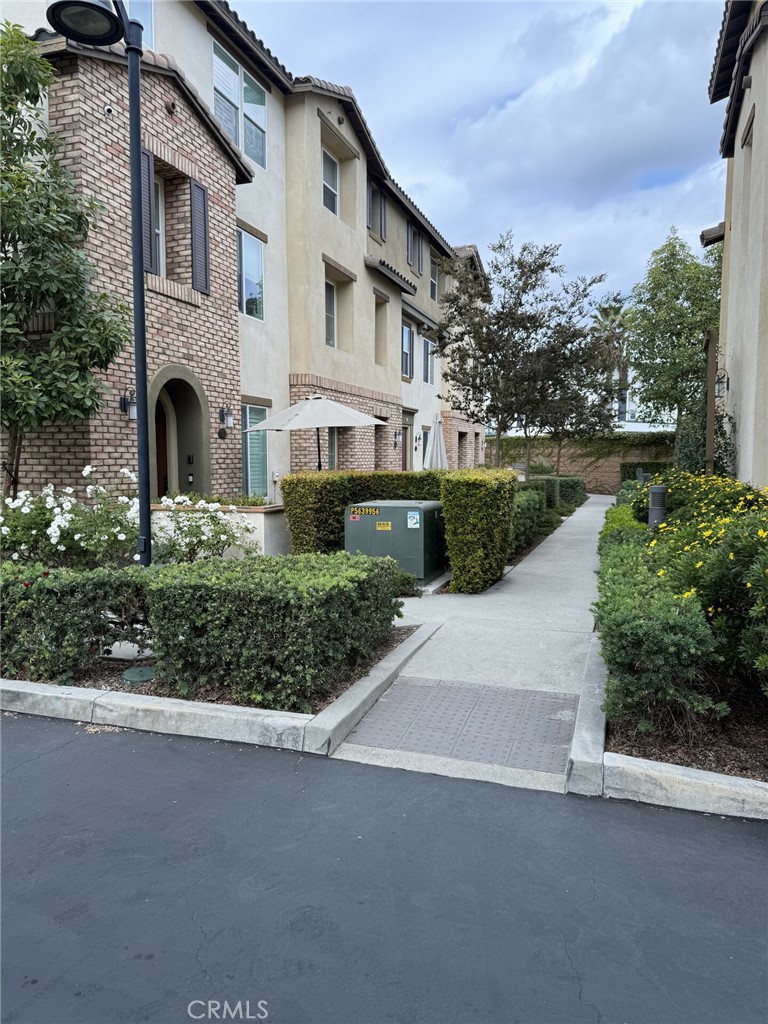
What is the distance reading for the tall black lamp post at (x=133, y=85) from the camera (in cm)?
501

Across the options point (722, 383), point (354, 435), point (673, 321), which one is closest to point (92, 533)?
point (354, 435)

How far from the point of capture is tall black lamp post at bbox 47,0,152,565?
5.01 meters

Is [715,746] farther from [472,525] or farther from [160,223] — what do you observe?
[160,223]

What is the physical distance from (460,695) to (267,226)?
11221 millimetres

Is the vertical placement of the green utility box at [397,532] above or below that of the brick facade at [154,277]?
below

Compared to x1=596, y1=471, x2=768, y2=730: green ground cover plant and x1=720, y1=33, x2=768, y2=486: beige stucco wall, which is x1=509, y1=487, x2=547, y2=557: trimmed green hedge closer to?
x1=720, y1=33, x2=768, y2=486: beige stucco wall

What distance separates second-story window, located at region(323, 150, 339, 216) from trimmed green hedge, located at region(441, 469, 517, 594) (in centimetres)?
979

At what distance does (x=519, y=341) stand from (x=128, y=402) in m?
9.22

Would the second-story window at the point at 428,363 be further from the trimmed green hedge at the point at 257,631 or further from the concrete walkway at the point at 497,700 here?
the trimmed green hedge at the point at 257,631

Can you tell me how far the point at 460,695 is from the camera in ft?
16.4

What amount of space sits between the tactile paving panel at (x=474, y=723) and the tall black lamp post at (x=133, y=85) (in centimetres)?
254

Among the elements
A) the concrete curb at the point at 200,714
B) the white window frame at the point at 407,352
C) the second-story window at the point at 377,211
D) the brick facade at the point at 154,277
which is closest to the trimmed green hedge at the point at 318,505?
the brick facade at the point at 154,277

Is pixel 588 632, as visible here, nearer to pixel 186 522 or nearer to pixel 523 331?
pixel 186 522

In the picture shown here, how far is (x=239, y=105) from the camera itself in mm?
12406
